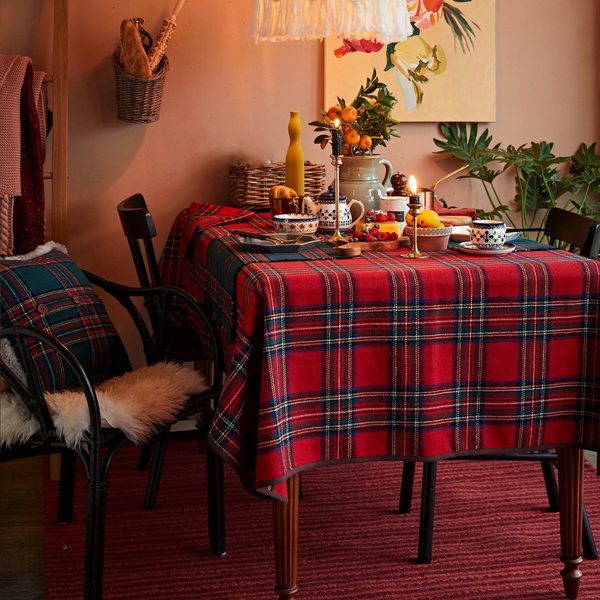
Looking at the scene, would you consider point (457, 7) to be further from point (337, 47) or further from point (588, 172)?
point (588, 172)

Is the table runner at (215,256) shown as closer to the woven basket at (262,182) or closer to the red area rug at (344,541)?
the woven basket at (262,182)

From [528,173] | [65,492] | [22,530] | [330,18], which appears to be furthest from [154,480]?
[528,173]

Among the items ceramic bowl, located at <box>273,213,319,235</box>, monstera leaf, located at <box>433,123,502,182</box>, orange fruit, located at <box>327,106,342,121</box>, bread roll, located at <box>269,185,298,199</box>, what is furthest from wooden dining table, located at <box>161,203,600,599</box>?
monstera leaf, located at <box>433,123,502,182</box>

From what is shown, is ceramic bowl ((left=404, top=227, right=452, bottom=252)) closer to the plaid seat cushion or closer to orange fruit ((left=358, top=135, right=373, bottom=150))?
orange fruit ((left=358, top=135, right=373, bottom=150))

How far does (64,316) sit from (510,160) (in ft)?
6.29

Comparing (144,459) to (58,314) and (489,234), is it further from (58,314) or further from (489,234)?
(489,234)

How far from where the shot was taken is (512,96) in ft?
10.4

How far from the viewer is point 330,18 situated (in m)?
2.37

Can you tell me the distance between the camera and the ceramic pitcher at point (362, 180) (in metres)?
2.42

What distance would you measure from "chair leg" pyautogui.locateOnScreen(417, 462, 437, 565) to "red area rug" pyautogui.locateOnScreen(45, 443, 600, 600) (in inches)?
1.2

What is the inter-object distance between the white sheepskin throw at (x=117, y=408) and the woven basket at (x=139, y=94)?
115cm

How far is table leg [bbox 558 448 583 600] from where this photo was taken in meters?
1.84

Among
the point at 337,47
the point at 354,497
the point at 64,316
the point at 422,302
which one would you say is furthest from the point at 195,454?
the point at 337,47

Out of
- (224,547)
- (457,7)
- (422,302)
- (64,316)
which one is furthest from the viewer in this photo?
(457,7)
